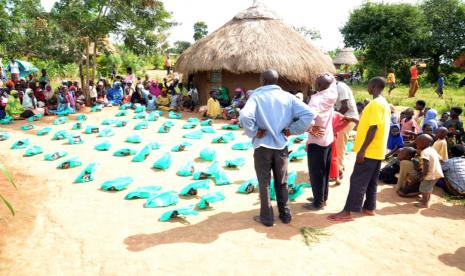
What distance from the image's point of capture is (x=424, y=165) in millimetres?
4504

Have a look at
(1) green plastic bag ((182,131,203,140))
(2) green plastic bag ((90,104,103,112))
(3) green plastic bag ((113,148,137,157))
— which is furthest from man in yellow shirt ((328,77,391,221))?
(2) green plastic bag ((90,104,103,112))

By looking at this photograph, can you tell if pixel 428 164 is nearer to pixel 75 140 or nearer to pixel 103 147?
pixel 103 147

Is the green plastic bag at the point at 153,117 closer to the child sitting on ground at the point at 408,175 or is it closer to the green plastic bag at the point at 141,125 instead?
the green plastic bag at the point at 141,125

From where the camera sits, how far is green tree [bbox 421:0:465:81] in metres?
21.1

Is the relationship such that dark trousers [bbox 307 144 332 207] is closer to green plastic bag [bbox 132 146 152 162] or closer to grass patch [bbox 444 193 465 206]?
grass patch [bbox 444 193 465 206]

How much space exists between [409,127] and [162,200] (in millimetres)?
4861

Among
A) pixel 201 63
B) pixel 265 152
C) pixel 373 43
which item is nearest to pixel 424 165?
pixel 265 152

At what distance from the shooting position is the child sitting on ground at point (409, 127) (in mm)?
6562

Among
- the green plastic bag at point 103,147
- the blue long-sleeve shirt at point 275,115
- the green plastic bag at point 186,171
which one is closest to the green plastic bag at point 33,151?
the green plastic bag at point 103,147

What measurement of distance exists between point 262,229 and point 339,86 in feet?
7.45

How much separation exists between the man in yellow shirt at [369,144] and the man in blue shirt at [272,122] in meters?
0.66

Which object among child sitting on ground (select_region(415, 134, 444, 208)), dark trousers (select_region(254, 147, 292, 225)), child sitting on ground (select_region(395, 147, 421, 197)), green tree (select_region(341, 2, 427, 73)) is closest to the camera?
dark trousers (select_region(254, 147, 292, 225))

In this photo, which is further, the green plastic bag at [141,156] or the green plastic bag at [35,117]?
the green plastic bag at [35,117]

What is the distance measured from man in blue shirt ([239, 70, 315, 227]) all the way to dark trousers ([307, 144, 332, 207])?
0.54 m
